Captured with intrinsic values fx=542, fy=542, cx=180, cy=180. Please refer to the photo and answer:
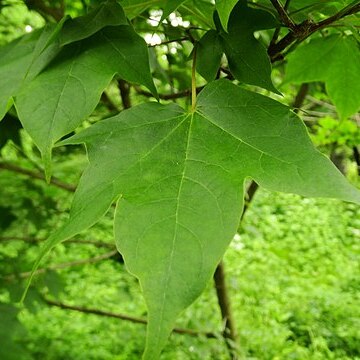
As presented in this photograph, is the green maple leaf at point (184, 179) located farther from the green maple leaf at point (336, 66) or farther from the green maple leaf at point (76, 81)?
the green maple leaf at point (336, 66)

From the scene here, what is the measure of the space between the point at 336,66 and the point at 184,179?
38 cm

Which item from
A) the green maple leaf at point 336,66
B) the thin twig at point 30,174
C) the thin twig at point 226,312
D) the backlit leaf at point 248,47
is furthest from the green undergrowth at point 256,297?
the backlit leaf at point 248,47

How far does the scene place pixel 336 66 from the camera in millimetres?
679

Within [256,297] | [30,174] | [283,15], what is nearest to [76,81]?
[283,15]

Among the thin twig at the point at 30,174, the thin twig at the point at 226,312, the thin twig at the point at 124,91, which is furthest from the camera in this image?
the thin twig at the point at 226,312

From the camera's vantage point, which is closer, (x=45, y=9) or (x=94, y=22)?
(x=94, y=22)

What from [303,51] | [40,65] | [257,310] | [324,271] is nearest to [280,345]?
[257,310]

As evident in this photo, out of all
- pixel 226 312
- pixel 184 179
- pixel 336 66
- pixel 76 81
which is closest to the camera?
pixel 184 179

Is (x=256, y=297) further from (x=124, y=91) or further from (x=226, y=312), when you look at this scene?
(x=124, y=91)

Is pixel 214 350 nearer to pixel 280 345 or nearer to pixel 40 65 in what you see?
pixel 280 345

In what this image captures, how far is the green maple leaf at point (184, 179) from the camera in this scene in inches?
12.7

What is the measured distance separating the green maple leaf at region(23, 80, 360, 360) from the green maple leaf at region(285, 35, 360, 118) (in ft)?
0.84

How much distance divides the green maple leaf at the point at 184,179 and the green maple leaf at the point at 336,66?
0.84ft

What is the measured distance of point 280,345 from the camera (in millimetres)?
2443
